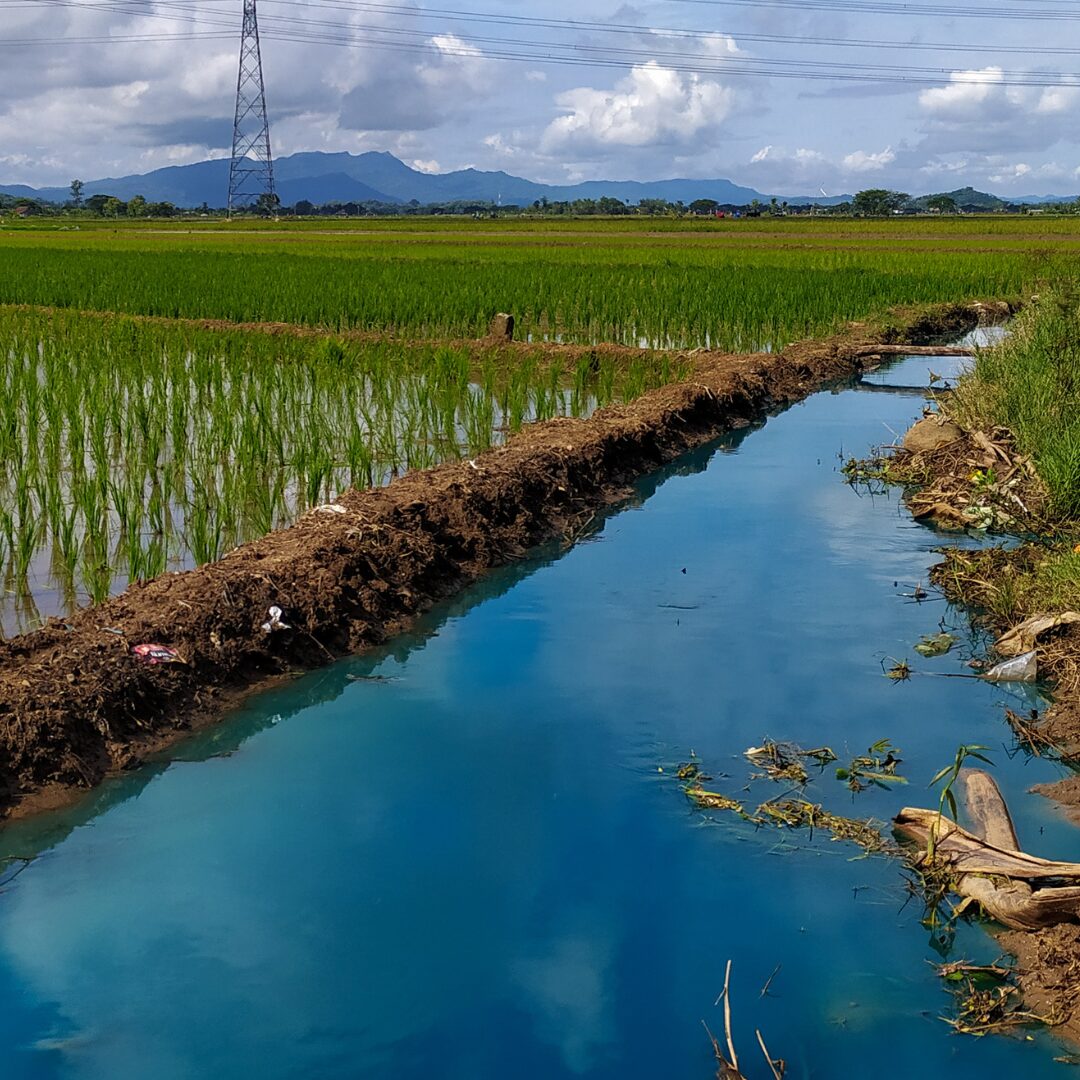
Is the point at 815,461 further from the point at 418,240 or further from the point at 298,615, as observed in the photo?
the point at 418,240

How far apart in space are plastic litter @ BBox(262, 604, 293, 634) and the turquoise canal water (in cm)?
27

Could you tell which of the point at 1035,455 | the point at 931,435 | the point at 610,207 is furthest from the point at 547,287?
the point at 610,207

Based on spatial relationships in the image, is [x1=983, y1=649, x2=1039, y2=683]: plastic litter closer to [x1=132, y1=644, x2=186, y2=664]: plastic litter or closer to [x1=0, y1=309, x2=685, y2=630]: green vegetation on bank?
[x1=132, y1=644, x2=186, y2=664]: plastic litter

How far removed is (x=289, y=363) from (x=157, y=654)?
6907 millimetres

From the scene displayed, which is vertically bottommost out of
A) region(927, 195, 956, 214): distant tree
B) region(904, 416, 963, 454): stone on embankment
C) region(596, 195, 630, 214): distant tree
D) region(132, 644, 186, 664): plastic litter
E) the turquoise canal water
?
the turquoise canal water

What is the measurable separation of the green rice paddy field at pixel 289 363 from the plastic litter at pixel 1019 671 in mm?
3750

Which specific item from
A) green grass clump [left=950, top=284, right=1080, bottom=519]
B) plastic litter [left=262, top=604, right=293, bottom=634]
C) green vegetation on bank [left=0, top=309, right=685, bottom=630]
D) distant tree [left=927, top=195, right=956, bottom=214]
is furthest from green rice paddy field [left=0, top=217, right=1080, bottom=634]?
distant tree [left=927, top=195, right=956, bottom=214]

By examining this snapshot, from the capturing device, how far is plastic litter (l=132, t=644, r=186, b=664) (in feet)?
14.9

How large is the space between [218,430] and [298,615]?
3.15 metres

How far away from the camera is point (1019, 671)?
5.11 m

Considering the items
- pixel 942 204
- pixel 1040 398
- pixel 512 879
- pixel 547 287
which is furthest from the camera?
pixel 942 204

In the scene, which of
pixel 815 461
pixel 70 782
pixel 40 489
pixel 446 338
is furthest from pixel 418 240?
pixel 70 782

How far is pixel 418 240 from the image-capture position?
40.2m

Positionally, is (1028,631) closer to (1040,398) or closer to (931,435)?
(1040,398)
